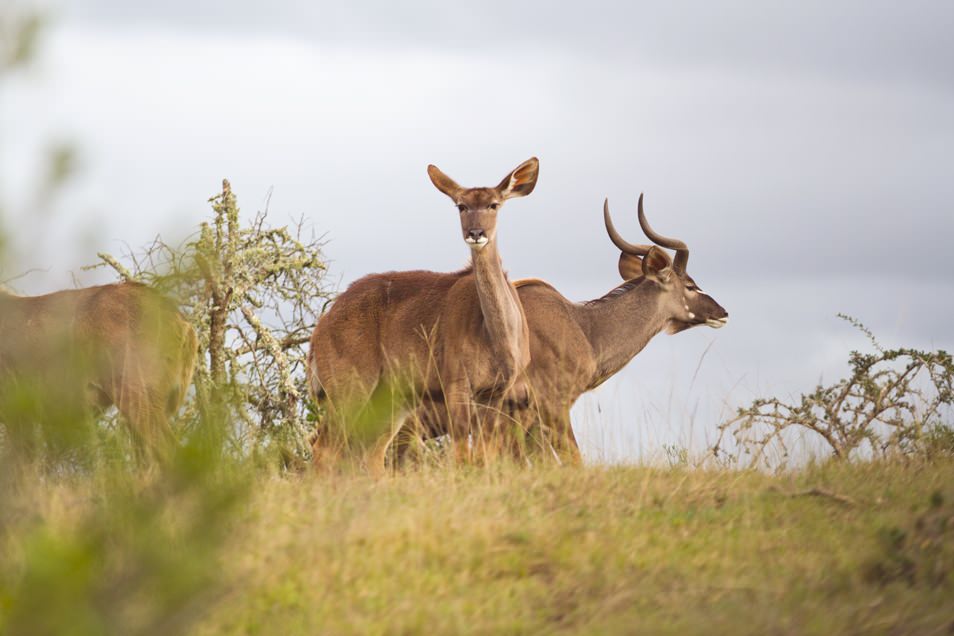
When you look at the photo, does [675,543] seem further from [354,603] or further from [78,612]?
[78,612]

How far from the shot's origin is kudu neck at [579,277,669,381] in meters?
11.3

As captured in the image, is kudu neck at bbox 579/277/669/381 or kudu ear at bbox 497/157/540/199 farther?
kudu neck at bbox 579/277/669/381

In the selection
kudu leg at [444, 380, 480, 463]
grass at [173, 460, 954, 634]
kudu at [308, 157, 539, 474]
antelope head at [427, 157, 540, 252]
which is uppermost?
antelope head at [427, 157, 540, 252]

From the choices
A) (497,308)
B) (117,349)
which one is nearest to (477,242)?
(497,308)

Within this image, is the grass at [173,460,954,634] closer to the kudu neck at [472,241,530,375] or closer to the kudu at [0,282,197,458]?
the kudu neck at [472,241,530,375]

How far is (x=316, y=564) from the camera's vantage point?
5.59 metres

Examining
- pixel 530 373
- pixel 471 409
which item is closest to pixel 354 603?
pixel 471 409

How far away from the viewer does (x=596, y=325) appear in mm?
11367

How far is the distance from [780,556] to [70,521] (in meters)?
3.47

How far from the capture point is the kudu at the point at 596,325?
10.0 metres

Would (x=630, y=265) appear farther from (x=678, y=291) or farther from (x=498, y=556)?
(x=498, y=556)

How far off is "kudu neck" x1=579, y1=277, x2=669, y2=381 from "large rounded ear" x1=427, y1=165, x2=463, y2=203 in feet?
7.19

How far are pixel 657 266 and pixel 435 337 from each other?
3.06 metres

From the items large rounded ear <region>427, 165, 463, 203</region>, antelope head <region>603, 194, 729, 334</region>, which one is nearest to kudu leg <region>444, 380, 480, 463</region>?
large rounded ear <region>427, 165, 463, 203</region>
